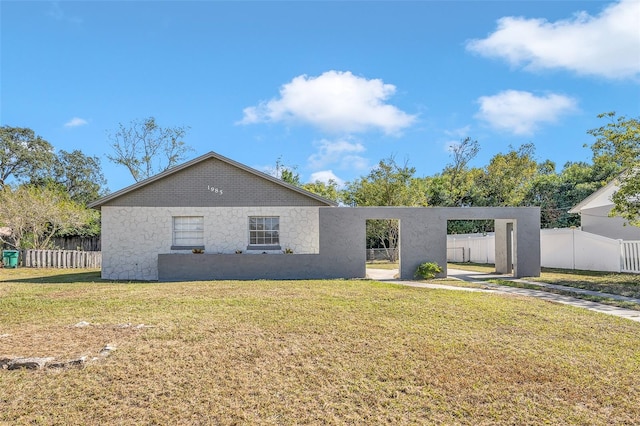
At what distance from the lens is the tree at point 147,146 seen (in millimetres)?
41500

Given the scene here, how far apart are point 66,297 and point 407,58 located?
14684mm

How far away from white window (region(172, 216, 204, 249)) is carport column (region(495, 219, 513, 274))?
514 inches

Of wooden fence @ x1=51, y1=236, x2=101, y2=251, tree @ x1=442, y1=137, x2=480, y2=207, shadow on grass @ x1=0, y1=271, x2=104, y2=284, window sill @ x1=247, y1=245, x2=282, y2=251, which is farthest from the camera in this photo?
tree @ x1=442, y1=137, x2=480, y2=207

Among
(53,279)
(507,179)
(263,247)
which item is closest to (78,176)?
(53,279)

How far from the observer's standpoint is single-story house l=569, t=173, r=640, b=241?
2244 centimetres

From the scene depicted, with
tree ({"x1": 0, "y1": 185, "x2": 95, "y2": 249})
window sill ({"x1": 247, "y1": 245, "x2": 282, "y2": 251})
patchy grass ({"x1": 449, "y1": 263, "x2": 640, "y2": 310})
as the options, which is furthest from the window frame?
tree ({"x1": 0, "y1": 185, "x2": 95, "y2": 249})

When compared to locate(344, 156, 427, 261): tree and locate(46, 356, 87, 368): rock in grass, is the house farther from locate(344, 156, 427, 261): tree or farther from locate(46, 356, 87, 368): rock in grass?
locate(344, 156, 427, 261): tree

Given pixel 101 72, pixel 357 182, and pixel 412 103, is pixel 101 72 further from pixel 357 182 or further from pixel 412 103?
pixel 357 182

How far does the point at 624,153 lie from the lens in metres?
15.5

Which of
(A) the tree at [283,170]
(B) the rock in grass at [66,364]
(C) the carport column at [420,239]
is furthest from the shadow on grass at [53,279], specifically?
(A) the tree at [283,170]

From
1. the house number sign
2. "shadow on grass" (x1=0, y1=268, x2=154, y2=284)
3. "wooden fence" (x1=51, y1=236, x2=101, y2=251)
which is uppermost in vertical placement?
the house number sign

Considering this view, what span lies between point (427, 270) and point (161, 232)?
11.0 meters

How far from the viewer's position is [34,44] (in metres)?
17.7

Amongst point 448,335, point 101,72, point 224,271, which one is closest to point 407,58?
point 224,271
